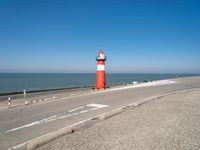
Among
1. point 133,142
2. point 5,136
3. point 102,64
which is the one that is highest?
point 102,64

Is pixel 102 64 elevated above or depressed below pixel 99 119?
above

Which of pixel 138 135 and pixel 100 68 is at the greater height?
pixel 100 68

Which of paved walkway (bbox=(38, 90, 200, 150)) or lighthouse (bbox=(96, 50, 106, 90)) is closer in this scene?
paved walkway (bbox=(38, 90, 200, 150))

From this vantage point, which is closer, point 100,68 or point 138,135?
point 138,135

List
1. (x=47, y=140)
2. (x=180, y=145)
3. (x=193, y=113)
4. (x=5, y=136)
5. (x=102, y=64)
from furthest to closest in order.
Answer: (x=102, y=64) < (x=193, y=113) < (x=5, y=136) < (x=47, y=140) < (x=180, y=145)

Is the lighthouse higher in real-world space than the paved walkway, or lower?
higher

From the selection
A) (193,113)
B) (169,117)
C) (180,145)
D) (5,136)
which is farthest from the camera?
(193,113)

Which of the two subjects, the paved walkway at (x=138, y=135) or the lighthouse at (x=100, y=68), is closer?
the paved walkway at (x=138, y=135)

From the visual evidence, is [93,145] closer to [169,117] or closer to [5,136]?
[5,136]

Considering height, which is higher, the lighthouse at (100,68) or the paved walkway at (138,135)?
the lighthouse at (100,68)

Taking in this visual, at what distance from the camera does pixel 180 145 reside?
3.84 metres

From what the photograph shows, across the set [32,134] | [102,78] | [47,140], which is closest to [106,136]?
[47,140]

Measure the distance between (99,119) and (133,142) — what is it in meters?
2.26

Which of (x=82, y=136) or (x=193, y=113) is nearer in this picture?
(x=82, y=136)
